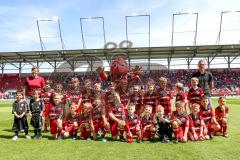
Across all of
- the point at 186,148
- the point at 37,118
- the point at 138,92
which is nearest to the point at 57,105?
the point at 37,118

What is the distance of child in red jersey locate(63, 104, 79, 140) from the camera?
8604mm

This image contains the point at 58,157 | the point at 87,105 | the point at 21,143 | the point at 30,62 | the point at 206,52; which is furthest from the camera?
the point at 30,62

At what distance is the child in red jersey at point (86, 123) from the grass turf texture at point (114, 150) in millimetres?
456

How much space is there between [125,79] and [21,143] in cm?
318

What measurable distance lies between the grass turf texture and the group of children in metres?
0.45

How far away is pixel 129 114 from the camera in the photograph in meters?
8.34

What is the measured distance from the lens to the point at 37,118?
873 cm

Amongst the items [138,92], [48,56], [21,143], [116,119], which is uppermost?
[48,56]

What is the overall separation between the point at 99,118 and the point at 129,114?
85 cm

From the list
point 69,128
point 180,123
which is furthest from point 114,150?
point 69,128

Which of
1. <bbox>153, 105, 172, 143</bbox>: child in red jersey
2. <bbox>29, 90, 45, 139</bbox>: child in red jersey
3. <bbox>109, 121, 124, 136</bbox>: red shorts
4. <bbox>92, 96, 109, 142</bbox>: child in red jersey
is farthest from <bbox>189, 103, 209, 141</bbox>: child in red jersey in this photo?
<bbox>29, 90, 45, 139</bbox>: child in red jersey

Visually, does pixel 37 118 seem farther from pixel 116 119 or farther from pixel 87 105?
pixel 116 119

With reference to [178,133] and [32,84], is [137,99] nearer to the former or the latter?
[178,133]

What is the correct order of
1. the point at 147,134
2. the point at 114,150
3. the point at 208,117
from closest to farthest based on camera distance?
the point at 114,150, the point at 147,134, the point at 208,117
